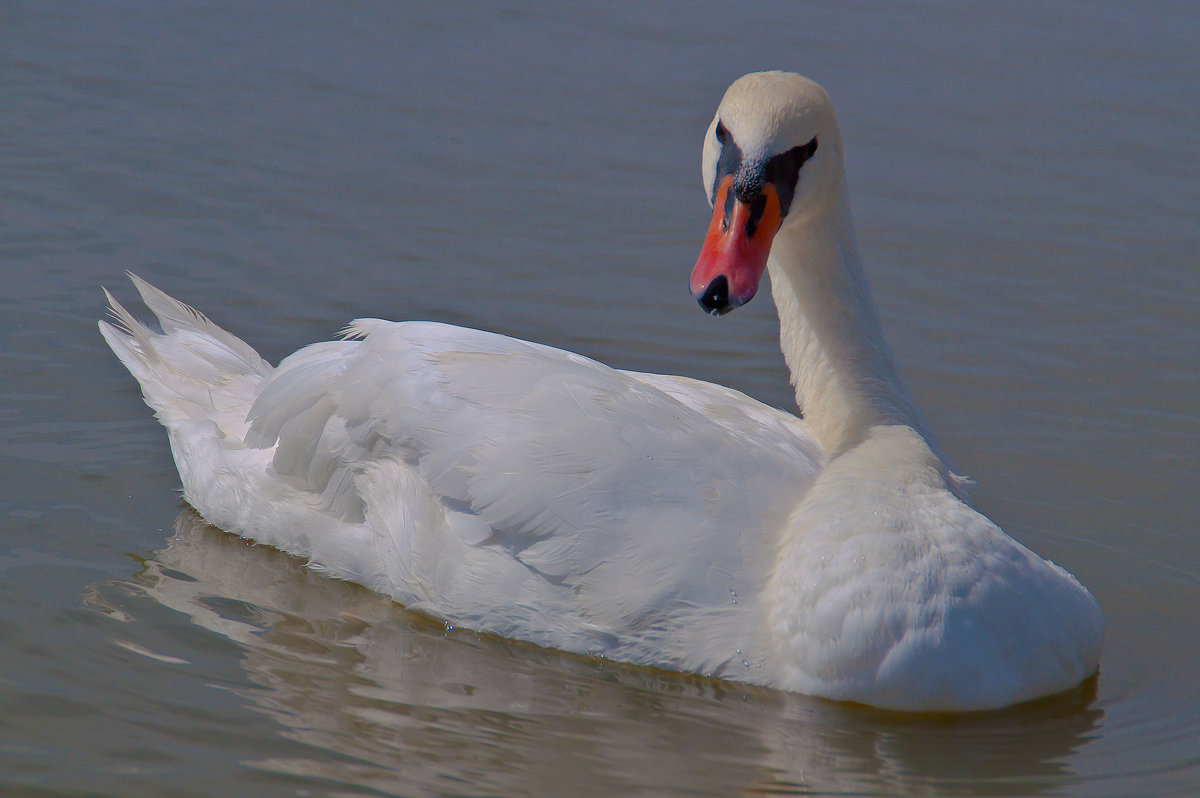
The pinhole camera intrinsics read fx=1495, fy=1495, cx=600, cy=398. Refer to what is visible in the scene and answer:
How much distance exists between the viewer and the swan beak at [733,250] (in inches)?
194

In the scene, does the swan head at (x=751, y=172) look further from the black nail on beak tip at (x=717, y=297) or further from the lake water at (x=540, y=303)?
the lake water at (x=540, y=303)

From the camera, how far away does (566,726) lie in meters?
4.66

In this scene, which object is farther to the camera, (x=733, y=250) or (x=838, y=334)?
(x=838, y=334)

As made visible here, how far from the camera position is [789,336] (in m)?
5.80

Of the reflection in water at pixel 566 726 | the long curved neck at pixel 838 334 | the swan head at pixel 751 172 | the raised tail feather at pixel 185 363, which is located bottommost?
the reflection in water at pixel 566 726

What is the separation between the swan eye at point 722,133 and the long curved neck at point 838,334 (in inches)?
18.9

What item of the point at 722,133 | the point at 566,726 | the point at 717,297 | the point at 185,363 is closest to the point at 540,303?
the point at 185,363

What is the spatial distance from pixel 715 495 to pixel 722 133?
4.19ft

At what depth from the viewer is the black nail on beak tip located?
4906 millimetres

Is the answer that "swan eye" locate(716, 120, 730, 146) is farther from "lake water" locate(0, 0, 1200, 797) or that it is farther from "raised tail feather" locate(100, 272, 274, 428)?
"raised tail feather" locate(100, 272, 274, 428)

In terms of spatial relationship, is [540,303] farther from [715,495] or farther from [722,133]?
[715,495]

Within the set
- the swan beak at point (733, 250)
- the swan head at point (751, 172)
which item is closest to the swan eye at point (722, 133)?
the swan head at point (751, 172)

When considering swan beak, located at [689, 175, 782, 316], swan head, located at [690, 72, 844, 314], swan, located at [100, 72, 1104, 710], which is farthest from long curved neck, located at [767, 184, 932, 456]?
swan beak, located at [689, 175, 782, 316]

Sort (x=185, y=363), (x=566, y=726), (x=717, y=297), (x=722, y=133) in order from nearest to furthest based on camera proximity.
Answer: (x=566, y=726)
(x=717, y=297)
(x=722, y=133)
(x=185, y=363)
